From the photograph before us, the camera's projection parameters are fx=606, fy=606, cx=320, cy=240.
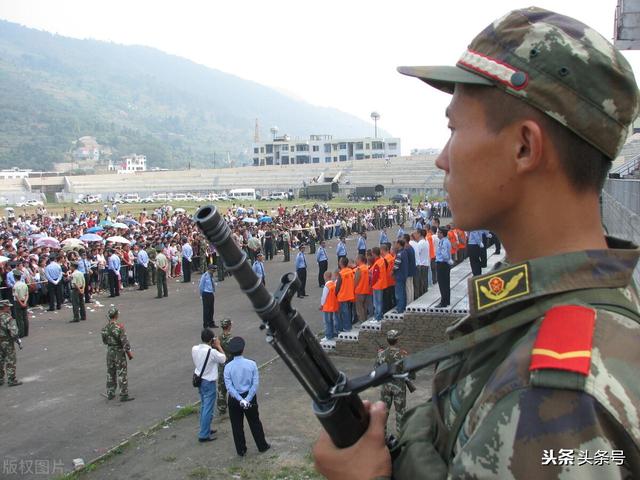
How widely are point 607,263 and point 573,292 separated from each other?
0.30ft

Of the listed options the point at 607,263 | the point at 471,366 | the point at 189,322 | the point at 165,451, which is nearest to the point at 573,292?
the point at 607,263

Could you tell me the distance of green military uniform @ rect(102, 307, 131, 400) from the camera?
10.5 metres

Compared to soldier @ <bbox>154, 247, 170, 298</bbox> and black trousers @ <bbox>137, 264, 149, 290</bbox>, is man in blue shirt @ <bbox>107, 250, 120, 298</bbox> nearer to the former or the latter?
black trousers @ <bbox>137, 264, 149, 290</bbox>

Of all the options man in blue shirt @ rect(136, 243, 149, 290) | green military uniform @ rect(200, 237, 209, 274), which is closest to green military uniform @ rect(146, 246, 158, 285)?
man in blue shirt @ rect(136, 243, 149, 290)

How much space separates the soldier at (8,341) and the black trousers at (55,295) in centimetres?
753

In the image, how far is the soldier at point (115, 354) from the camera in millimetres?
10547

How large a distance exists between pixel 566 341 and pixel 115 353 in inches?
418

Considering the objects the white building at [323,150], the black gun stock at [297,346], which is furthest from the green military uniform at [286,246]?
the white building at [323,150]

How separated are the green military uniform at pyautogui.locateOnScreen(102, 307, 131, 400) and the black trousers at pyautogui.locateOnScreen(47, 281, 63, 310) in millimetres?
9415

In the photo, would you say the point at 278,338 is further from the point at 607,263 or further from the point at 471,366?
the point at 607,263

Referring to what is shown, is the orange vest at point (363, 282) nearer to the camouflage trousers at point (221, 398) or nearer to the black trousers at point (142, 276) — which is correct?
the camouflage trousers at point (221, 398)

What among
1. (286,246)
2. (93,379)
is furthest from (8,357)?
(286,246)

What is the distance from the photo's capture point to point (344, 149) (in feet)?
374

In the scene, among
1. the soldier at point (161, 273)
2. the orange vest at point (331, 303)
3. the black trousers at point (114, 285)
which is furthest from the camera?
the black trousers at point (114, 285)
